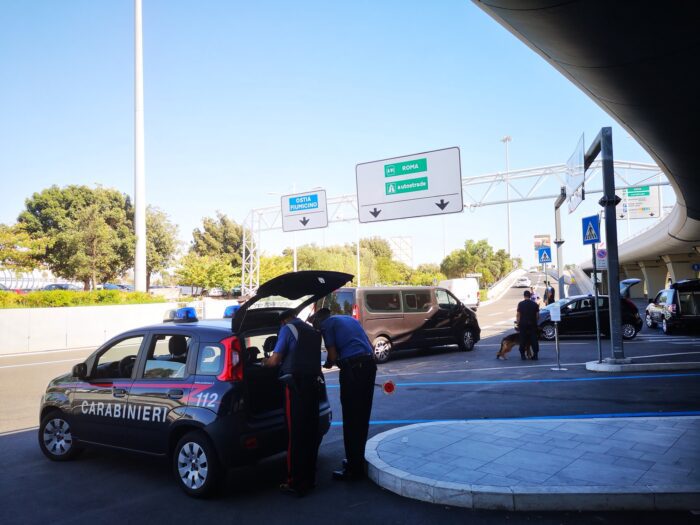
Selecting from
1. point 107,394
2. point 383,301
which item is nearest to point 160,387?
point 107,394

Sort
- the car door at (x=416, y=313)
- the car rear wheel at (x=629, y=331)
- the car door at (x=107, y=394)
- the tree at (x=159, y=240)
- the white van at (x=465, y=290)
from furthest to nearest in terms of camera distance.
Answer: the tree at (x=159, y=240), the white van at (x=465, y=290), the car rear wheel at (x=629, y=331), the car door at (x=416, y=313), the car door at (x=107, y=394)

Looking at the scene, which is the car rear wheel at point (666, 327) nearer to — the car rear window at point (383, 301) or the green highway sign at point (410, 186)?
the green highway sign at point (410, 186)

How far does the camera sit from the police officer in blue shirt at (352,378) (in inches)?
213

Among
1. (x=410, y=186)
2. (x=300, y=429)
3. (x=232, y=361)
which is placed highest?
(x=410, y=186)

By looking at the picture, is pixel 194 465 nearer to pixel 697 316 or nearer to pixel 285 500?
pixel 285 500

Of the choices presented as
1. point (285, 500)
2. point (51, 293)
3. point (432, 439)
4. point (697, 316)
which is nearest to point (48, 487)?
point (285, 500)

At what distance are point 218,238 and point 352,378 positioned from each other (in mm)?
70165

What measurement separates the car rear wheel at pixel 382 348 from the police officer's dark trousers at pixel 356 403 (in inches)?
367

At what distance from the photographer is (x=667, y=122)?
31.2 feet

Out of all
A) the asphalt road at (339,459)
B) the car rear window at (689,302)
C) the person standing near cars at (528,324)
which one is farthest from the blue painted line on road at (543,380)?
the car rear window at (689,302)

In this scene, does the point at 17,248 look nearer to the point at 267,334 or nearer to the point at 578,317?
the point at 578,317

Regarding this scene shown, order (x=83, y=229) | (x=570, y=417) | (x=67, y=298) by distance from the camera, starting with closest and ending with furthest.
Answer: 1. (x=570, y=417)
2. (x=67, y=298)
3. (x=83, y=229)

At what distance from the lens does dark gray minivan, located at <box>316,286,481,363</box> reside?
14.8m

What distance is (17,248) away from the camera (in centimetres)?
2756
